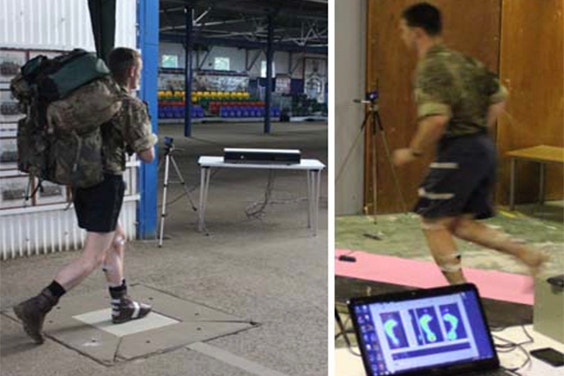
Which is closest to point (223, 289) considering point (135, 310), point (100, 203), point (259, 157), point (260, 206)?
point (135, 310)

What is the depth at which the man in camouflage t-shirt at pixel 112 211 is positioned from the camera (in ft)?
5.29

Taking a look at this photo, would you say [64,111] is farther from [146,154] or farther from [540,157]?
[540,157]

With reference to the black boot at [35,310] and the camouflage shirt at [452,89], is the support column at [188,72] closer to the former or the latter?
the black boot at [35,310]

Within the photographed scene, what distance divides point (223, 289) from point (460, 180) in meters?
1.53

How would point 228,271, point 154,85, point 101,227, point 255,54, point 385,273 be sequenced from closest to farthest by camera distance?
point 385,273, point 101,227, point 154,85, point 228,271, point 255,54

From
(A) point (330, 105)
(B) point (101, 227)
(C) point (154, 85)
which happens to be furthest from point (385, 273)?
(C) point (154, 85)

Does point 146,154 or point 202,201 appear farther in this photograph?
point 202,201

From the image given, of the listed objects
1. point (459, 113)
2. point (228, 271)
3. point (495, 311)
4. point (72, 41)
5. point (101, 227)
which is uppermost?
point (72, 41)

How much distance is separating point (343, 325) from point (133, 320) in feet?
2.58

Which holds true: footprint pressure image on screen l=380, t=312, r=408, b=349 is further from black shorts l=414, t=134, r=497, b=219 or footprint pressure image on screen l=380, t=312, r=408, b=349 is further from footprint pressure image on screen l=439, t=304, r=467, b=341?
black shorts l=414, t=134, r=497, b=219

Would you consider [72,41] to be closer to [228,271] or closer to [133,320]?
[133,320]

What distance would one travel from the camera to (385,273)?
62.2 inches

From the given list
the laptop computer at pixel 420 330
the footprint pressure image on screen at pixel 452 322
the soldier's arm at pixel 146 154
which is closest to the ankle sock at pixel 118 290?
the soldier's arm at pixel 146 154

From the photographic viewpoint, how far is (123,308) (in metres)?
2.06
